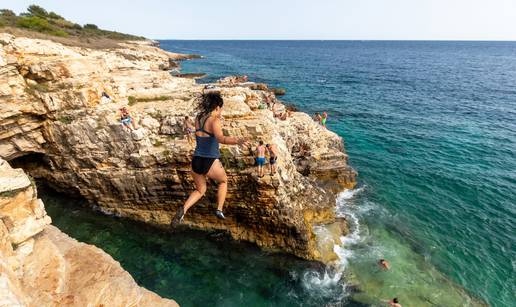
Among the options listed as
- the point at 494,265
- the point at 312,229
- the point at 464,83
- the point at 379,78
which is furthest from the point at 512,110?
the point at 312,229

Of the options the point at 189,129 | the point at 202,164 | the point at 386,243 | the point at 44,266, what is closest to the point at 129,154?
the point at 189,129

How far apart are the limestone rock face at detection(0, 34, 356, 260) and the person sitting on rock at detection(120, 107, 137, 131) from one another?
338 millimetres

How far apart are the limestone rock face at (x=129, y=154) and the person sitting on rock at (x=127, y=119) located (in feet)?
1.11

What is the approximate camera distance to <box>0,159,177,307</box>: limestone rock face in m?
5.65

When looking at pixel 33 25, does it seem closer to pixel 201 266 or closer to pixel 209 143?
pixel 201 266

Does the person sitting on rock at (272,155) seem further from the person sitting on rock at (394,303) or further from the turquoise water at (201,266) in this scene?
the person sitting on rock at (394,303)

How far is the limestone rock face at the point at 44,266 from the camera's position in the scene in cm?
565

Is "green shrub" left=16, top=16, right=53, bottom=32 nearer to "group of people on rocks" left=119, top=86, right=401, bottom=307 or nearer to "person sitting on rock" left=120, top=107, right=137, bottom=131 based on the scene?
"person sitting on rock" left=120, top=107, right=137, bottom=131

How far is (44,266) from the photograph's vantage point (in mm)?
6145

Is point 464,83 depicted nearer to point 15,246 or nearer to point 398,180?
point 398,180

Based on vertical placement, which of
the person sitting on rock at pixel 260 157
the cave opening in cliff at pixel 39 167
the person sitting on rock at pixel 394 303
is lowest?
the person sitting on rock at pixel 394 303

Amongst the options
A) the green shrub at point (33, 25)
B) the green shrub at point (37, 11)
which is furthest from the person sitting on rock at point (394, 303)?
the green shrub at point (37, 11)

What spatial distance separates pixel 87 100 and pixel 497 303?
80.5 feet

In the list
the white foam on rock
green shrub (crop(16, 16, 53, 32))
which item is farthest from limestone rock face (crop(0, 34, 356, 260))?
green shrub (crop(16, 16, 53, 32))
